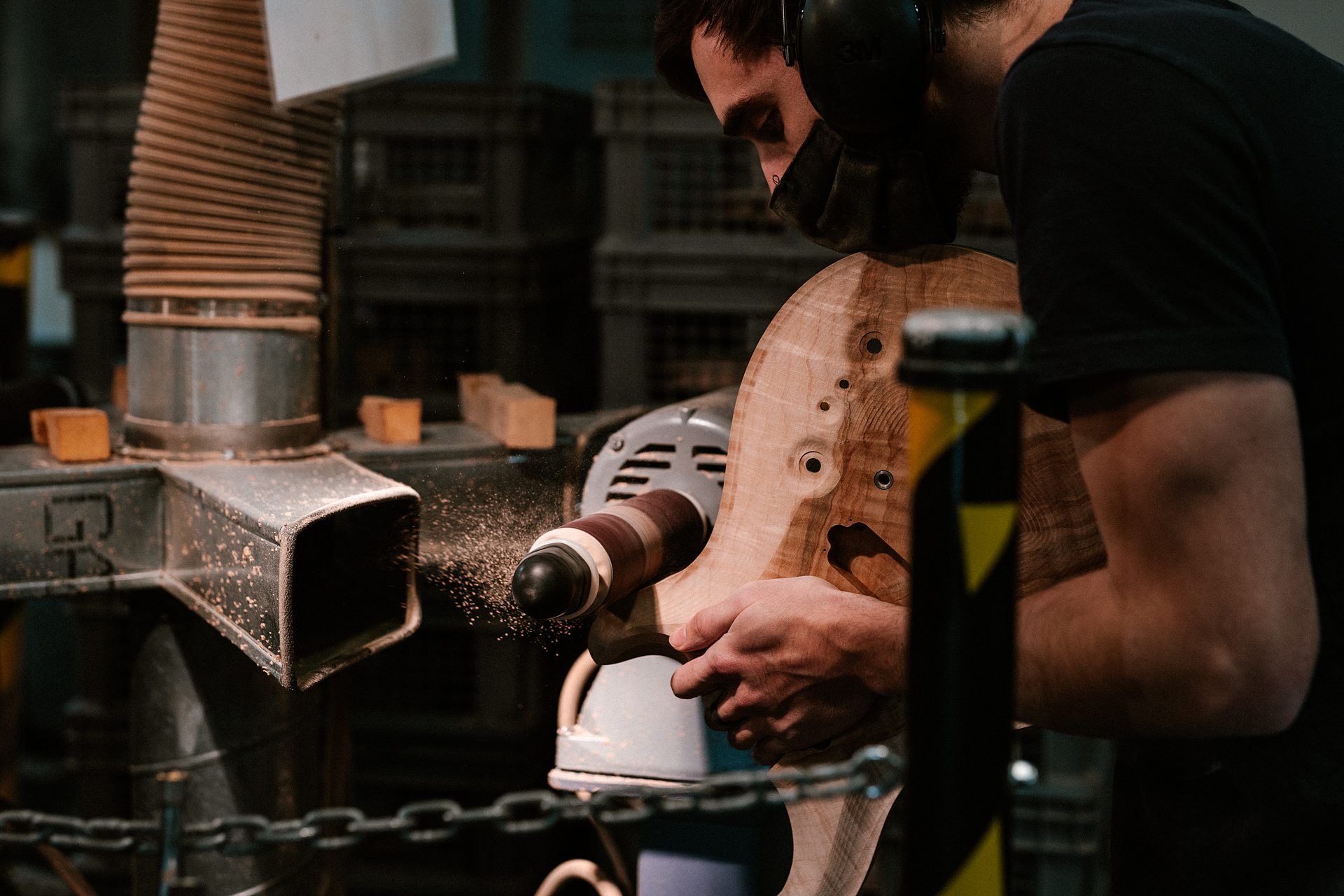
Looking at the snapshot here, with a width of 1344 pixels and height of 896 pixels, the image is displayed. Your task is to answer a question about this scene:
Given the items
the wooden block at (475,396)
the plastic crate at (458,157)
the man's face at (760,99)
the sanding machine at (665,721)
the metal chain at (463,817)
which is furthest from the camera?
the plastic crate at (458,157)

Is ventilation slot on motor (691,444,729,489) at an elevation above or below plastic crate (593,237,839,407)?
below

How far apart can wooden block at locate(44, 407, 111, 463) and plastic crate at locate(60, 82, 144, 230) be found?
87 cm

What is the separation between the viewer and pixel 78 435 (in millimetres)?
1435

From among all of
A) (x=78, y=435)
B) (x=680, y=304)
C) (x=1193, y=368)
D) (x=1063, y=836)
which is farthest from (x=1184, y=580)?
(x=1063, y=836)

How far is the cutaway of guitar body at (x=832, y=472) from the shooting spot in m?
1.04

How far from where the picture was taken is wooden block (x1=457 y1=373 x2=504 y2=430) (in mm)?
1742

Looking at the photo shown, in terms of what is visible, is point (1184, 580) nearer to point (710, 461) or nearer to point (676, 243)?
point (710, 461)

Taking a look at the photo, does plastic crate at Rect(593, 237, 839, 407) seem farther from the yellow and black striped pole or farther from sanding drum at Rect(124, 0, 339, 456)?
the yellow and black striped pole

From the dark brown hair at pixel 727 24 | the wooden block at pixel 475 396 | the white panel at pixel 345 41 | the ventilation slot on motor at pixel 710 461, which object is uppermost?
the white panel at pixel 345 41

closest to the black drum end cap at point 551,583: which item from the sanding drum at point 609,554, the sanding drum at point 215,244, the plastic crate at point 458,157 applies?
the sanding drum at point 609,554

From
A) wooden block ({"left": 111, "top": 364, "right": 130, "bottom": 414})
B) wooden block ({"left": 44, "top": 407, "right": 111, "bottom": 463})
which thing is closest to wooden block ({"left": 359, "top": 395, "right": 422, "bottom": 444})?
wooden block ({"left": 44, "top": 407, "right": 111, "bottom": 463})

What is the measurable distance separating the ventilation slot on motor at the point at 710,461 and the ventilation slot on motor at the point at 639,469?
3 cm

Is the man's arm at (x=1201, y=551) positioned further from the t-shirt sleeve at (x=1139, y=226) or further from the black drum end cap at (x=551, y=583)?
the black drum end cap at (x=551, y=583)

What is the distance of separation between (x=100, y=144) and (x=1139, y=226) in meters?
2.05
